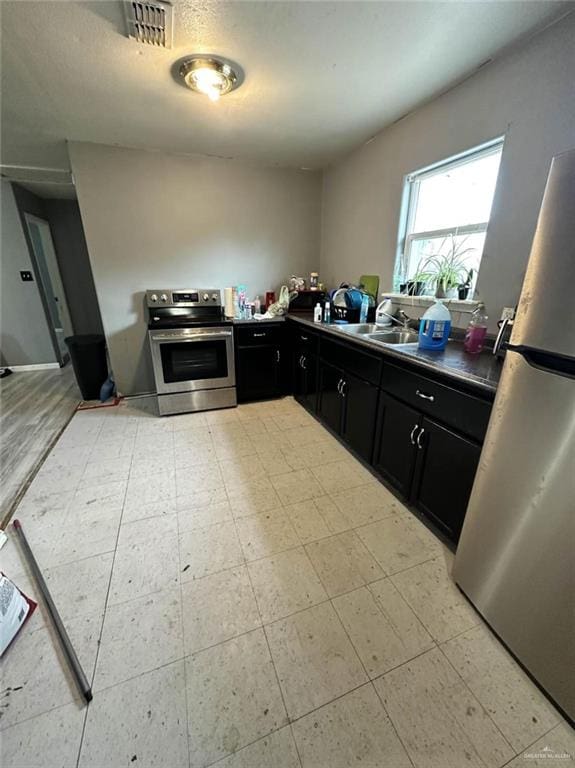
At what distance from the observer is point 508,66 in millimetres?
1625

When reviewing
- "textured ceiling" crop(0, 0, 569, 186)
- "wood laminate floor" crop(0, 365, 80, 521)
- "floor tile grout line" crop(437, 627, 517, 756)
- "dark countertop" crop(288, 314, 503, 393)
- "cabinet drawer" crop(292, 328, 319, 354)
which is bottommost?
"floor tile grout line" crop(437, 627, 517, 756)

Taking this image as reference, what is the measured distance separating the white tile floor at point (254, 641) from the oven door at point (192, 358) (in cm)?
108

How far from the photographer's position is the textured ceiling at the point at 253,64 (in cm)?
135

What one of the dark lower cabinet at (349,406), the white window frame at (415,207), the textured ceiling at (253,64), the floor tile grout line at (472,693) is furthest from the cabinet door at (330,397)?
the textured ceiling at (253,64)

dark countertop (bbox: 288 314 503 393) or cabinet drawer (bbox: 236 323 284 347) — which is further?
cabinet drawer (bbox: 236 323 284 347)

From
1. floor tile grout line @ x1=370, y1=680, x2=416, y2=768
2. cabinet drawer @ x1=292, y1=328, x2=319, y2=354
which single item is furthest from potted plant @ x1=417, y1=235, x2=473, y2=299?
floor tile grout line @ x1=370, y1=680, x2=416, y2=768

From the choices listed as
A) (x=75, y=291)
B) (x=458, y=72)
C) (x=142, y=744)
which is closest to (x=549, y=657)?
(x=142, y=744)

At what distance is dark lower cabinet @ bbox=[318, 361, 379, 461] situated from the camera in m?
2.04

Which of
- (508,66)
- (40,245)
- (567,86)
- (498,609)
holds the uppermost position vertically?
(508,66)

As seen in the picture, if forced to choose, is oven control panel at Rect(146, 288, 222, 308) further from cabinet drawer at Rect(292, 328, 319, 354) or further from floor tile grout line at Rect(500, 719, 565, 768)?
floor tile grout line at Rect(500, 719, 565, 768)

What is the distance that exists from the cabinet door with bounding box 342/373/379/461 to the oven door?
1.27 meters

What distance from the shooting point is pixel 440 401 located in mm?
1474

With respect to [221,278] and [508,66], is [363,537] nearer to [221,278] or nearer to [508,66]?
[508,66]

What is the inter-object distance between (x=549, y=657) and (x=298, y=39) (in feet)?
8.89
